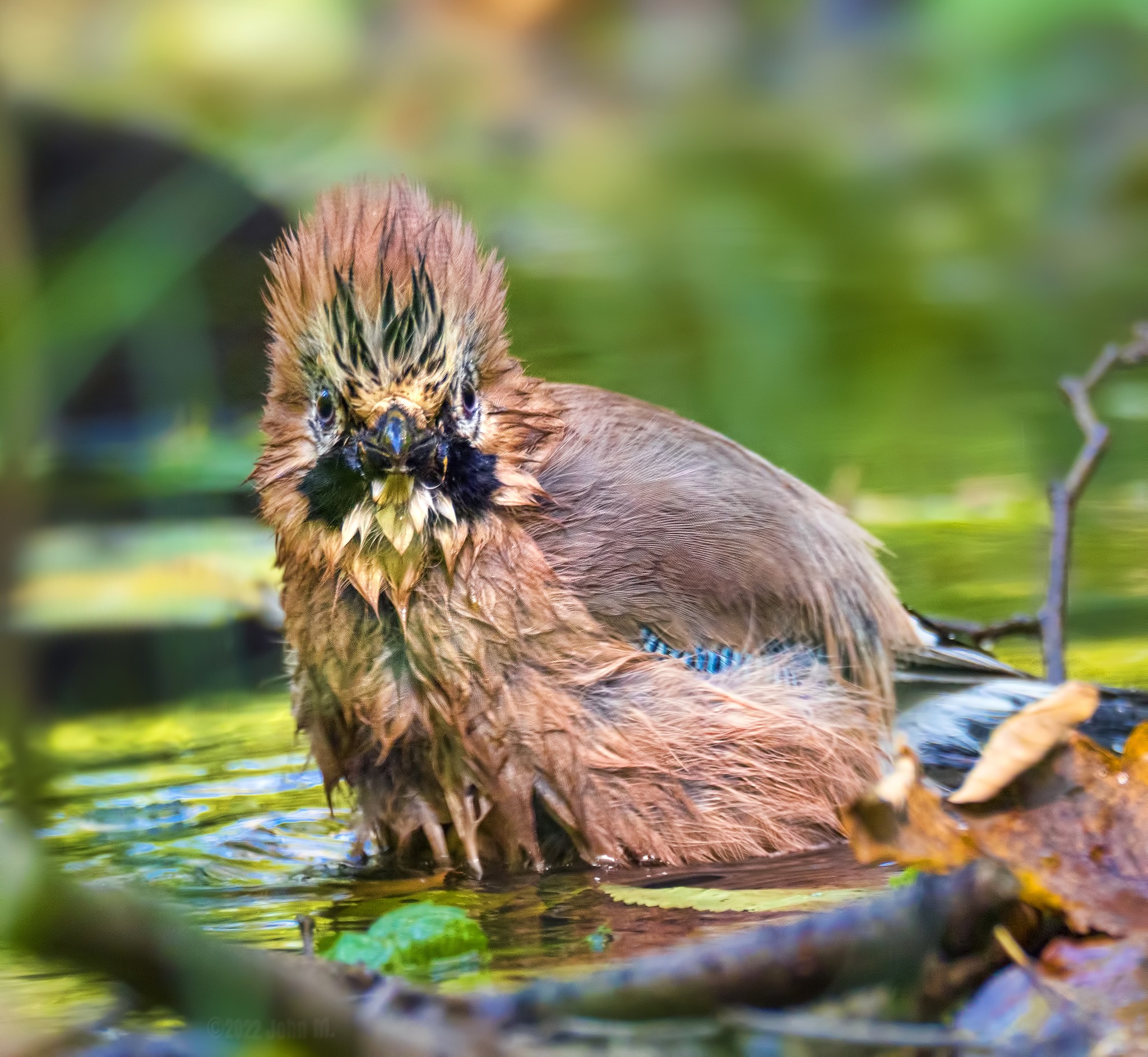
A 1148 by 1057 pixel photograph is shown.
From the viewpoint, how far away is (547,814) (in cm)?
382

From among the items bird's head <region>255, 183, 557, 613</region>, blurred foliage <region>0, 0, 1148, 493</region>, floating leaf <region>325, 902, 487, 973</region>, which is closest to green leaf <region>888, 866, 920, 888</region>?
Answer: floating leaf <region>325, 902, 487, 973</region>

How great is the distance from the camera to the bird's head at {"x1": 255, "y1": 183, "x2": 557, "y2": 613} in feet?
11.8

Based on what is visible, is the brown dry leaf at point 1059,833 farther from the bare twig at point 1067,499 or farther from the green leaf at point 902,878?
the bare twig at point 1067,499

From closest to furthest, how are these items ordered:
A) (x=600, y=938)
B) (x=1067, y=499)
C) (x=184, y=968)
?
(x=184, y=968)
(x=600, y=938)
(x=1067, y=499)

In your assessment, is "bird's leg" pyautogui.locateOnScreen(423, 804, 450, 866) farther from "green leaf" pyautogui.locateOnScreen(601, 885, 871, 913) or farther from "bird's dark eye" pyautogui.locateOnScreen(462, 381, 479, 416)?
"bird's dark eye" pyautogui.locateOnScreen(462, 381, 479, 416)

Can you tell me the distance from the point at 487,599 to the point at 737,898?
2.97 feet

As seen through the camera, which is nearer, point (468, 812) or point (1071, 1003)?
point (1071, 1003)

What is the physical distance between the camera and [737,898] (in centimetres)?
339

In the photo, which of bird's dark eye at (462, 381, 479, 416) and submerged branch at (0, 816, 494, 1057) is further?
bird's dark eye at (462, 381, 479, 416)

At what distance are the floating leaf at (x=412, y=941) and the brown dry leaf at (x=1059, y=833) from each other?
753mm

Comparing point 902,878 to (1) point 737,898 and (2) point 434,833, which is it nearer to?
(1) point 737,898

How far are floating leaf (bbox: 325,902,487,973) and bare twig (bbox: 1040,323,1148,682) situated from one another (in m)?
2.20

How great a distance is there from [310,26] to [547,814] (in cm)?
503

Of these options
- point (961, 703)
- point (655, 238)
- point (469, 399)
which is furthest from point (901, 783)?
point (655, 238)
